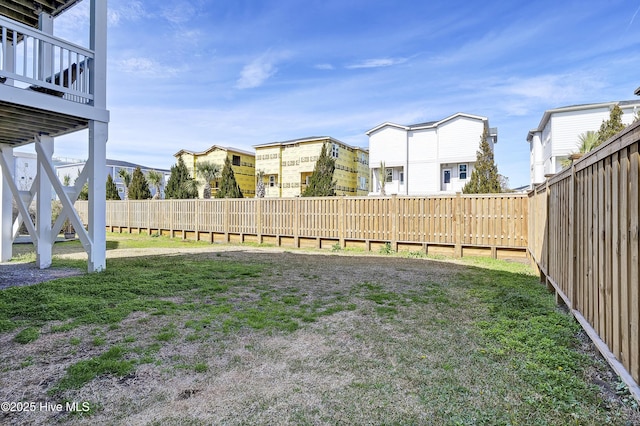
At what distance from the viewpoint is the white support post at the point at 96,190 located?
5711 millimetres

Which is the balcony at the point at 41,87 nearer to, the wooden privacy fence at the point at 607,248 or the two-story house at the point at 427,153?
the wooden privacy fence at the point at 607,248

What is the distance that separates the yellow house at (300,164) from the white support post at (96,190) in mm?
22292

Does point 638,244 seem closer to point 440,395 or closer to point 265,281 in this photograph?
point 440,395

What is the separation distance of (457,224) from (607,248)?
6745mm

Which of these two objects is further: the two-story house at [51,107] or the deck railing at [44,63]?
the two-story house at [51,107]

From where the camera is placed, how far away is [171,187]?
23.8m

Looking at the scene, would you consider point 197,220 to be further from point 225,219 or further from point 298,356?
point 298,356

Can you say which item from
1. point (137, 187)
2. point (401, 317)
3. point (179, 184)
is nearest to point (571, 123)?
point (401, 317)

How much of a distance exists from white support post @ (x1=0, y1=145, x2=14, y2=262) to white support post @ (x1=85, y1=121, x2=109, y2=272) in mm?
2862

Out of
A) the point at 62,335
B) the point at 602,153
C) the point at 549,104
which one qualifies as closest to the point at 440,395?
the point at 602,153

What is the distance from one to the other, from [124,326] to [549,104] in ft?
81.6

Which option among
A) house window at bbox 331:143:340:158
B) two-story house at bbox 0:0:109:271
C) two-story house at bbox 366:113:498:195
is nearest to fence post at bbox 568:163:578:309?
two-story house at bbox 0:0:109:271

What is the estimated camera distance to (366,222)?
1016 centimetres

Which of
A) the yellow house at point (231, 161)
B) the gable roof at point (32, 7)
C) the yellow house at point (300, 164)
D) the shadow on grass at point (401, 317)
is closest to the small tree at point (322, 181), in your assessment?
the yellow house at point (300, 164)
